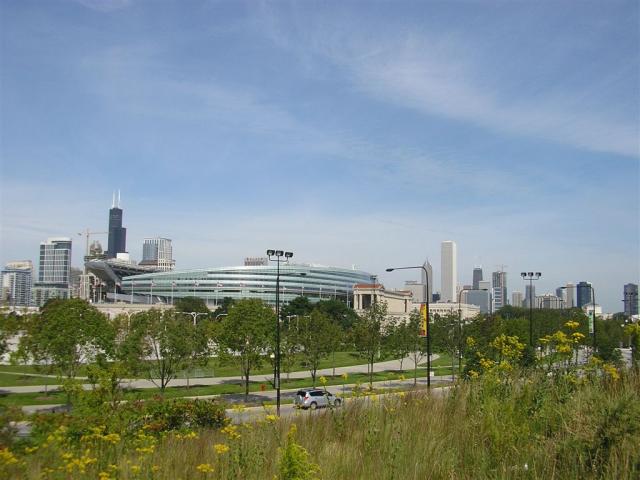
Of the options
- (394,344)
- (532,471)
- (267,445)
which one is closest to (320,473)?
(267,445)

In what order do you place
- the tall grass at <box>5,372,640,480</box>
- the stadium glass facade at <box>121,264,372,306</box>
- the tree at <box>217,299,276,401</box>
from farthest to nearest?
the stadium glass facade at <box>121,264,372,306</box> → the tree at <box>217,299,276,401</box> → the tall grass at <box>5,372,640,480</box>

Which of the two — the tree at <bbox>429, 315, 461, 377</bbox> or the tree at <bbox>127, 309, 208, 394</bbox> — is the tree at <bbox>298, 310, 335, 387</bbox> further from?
the tree at <bbox>429, 315, 461, 377</bbox>

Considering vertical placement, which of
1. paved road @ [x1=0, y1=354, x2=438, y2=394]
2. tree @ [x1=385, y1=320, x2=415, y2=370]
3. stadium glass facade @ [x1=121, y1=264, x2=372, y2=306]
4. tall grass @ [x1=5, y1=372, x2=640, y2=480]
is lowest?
paved road @ [x1=0, y1=354, x2=438, y2=394]

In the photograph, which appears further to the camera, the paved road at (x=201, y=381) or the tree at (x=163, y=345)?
the paved road at (x=201, y=381)

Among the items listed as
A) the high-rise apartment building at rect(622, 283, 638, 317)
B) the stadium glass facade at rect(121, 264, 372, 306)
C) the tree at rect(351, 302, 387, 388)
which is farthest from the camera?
the stadium glass facade at rect(121, 264, 372, 306)

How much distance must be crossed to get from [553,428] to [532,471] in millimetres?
1378

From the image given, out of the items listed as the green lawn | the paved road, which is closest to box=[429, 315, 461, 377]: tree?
the paved road

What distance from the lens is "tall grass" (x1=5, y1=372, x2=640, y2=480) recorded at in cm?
455

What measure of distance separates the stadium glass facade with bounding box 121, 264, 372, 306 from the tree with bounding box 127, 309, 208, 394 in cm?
11676

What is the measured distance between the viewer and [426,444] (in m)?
5.34

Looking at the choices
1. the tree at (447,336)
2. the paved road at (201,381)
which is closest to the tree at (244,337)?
the paved road at (201,381)

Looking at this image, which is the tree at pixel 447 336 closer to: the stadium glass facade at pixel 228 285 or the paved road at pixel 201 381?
the paved road at pixel 201 381

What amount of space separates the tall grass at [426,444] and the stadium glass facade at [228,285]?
147711 millimetres

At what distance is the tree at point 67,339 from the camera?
3122cm
